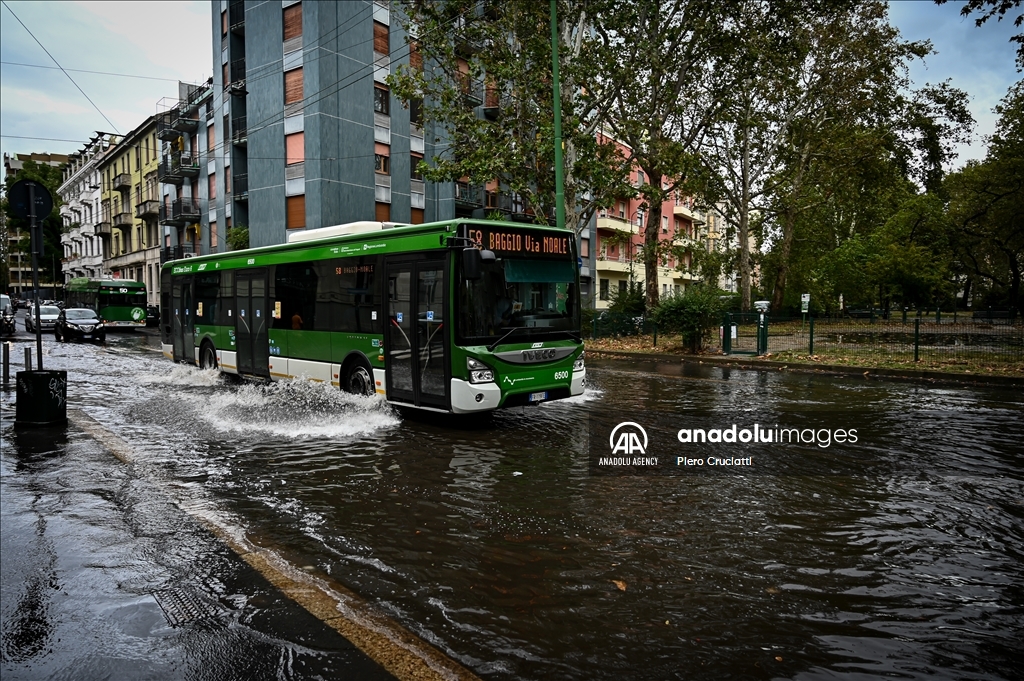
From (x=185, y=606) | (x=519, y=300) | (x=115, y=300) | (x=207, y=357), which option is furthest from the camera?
(x=115, y=300)

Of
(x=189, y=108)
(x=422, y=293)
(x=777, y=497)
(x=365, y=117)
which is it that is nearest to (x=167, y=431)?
(x=422, y=293)

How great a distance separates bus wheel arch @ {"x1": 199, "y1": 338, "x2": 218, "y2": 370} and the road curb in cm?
1307

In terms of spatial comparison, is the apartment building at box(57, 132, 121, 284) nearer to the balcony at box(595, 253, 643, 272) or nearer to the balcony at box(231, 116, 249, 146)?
the balcony at box(231, 116, 249, 146)

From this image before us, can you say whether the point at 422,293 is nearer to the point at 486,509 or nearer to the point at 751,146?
the point at 486,509

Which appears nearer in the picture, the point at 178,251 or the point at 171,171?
the point at 171,171

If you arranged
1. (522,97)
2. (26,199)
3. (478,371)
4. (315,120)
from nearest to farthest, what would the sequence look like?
(26,199)
(478,371)
(522,97)
(315,120)

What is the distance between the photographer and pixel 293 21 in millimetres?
33000

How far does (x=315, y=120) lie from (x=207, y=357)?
1847cm

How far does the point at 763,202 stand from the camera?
124ft

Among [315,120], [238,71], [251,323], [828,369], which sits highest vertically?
[238,71]

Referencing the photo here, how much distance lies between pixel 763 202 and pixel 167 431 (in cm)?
3478

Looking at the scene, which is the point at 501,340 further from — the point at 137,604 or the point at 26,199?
the point at 26,199

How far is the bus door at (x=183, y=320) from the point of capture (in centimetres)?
1736

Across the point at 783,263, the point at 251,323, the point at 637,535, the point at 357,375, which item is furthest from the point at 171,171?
the point at 637,535
